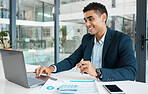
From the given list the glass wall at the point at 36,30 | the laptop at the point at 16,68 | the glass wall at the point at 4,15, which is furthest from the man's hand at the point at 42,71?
the glass wall at the point at 4,15

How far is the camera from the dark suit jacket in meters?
1.12

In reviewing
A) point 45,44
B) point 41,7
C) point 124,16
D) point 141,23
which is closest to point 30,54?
point 45,44

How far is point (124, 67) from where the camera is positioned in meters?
1.21

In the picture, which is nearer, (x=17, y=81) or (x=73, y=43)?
(x=17, y=81)

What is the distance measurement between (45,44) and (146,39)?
2223 millimetres

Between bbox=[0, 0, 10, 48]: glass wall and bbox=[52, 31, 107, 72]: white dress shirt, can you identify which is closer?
bbox=[52, 31, 107, 72]: white dress shirt

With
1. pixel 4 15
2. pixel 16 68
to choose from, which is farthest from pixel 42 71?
pixel 4 15

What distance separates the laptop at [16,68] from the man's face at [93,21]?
857 mm

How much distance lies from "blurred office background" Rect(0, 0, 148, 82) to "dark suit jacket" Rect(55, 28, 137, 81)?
106 centimetres

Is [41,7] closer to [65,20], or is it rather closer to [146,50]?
[65,20]

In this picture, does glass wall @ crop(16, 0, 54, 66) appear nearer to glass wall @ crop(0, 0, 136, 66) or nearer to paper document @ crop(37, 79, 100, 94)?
glass wall @ crop(0, 0, 136, 66)

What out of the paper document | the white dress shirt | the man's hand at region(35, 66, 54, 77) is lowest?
the paper document

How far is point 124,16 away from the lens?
2.44m

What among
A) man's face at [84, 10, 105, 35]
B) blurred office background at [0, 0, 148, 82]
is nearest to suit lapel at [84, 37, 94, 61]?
man's face at [84, 10, 105, 35]
